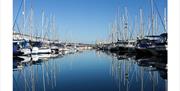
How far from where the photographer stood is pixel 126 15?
21.3 metres

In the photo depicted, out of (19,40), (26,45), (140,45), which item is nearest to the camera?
(19,40)

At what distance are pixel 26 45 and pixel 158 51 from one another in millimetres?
6027

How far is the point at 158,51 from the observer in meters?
11.5

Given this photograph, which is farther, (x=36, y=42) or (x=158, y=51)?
(x=36, y=42)

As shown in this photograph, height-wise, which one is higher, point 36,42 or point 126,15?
point 126,15

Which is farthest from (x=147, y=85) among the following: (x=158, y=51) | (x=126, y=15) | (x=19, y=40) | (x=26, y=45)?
(x=126, y=15)
